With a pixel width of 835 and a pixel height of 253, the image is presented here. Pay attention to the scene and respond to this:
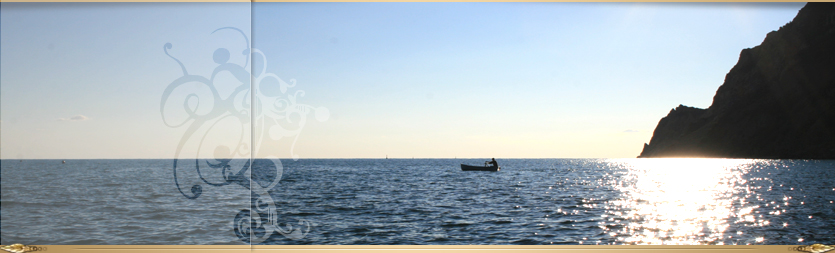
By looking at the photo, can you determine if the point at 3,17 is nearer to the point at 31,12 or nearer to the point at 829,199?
the point at 31,12

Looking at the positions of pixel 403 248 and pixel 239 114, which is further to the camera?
pixel 403 248

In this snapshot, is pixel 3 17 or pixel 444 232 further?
pixel 444 232

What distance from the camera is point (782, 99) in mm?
48781

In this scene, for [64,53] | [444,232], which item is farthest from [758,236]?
[64,53]

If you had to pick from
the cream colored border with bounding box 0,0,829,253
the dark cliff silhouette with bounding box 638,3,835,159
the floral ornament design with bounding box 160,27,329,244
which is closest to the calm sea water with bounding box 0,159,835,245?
the cream colored border with bounding box 0,0,829,253

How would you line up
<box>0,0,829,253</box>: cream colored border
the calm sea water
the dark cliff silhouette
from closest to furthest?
<box>0,0,829,253</box>: cream colored border, the calm sea water, the dark cliff silhouette

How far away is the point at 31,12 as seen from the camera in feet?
20.5

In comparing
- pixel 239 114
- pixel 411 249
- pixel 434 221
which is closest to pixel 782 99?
pixel 434 221

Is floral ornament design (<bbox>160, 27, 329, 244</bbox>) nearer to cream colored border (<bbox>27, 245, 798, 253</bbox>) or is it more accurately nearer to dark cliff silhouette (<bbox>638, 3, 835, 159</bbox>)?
cream colored border (<bbox>27, 245, 798, 253</bbox>)

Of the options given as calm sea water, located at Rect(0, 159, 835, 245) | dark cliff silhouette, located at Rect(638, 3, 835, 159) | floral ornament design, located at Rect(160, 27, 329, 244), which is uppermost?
dark cliff silhouette, located at Rect(638, 3, 835, 159)

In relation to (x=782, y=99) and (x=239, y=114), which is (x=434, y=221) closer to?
(x=239, y=114)

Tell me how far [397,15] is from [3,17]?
5118mm

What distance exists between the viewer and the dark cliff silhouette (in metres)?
45.8

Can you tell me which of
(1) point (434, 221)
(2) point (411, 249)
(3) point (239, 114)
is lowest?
(1) point (434, 221)
